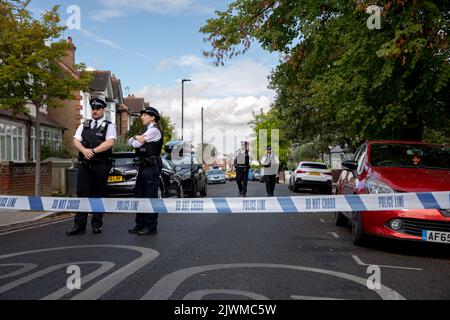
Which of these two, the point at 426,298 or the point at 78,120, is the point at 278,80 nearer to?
the point at 426,298

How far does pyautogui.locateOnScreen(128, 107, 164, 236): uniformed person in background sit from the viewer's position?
7.82 metres

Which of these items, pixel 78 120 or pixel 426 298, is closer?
pixel 426 298

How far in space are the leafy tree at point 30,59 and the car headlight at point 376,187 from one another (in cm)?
1173

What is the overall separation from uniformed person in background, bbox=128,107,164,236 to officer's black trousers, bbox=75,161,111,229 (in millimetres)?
546

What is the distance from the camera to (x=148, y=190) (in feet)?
25.8

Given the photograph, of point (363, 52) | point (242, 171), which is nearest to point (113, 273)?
point (363, 52)

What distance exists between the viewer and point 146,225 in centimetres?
786

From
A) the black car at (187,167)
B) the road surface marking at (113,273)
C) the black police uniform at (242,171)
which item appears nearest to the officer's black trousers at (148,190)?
the road surface marking at (113,273)

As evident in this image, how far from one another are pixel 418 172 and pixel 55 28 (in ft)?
45.6

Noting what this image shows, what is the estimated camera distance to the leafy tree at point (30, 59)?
627 inches

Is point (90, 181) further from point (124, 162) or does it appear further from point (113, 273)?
point (124, 162)

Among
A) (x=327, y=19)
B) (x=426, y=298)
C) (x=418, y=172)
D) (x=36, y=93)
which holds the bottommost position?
(x=426, y=298)

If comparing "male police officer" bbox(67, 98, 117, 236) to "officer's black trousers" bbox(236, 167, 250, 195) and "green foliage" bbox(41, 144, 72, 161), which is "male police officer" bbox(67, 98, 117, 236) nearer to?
"officer's black trousers" bbox(236, 167, 250, 195)
